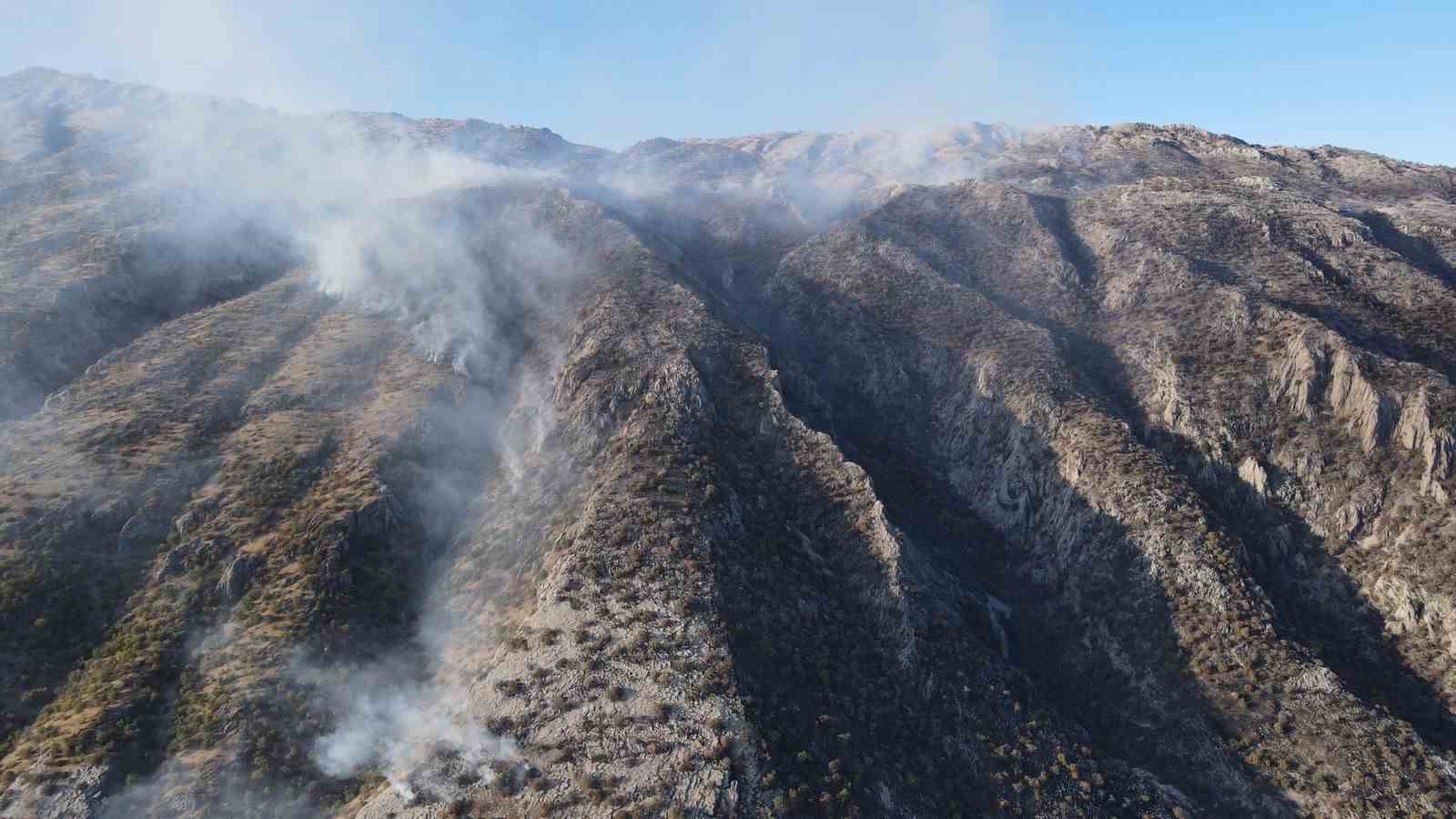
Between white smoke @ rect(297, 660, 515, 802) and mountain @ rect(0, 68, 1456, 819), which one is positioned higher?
mountain @ rect(0, 68, 1456, 819)

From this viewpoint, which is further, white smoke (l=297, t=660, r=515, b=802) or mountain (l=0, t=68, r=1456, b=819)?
mountain (l=0, t=68, r=1456, b=819)

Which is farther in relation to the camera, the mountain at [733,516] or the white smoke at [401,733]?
the mountain at [733,516]

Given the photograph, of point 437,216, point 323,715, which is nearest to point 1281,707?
point 323,715

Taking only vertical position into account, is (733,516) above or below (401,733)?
above

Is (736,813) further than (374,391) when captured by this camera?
No

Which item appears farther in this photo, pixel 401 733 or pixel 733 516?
pixel 733 516

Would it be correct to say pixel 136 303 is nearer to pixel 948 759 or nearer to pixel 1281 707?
pixel 948 759

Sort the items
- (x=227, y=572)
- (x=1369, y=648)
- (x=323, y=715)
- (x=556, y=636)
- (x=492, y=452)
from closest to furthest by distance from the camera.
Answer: (x=323, y=715) → (x=556, y=636) → (x=227, y=572) → (x=1369, y=648) → (x=492, y=452)

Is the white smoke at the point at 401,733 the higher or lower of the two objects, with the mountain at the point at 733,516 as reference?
lower
